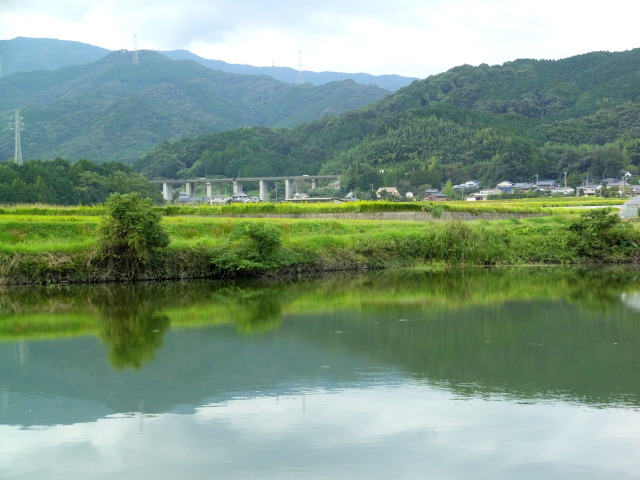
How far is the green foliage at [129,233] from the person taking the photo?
21016 mm

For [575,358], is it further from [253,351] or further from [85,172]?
[85,172]

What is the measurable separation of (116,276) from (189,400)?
1243cm

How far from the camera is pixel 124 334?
14703 millimetres

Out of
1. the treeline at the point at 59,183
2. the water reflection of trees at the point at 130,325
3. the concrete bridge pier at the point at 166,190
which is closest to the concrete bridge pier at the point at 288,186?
the concrete bridge pier at the point at 166,190

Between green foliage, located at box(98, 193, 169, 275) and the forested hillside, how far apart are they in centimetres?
6101

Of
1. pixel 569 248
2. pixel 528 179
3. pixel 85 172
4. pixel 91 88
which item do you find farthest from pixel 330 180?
pixel 91 88

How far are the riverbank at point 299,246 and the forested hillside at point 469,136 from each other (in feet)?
172

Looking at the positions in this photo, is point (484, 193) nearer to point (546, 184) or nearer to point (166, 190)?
point (546, 184)

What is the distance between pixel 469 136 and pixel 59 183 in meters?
58.7

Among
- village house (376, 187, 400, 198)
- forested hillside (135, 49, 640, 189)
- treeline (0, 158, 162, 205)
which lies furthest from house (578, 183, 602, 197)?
treeline (0, 158, 162, 205)

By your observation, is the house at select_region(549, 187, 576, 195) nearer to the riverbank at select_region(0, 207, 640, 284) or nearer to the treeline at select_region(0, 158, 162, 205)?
the treeline at select_region(0, 158, 162, 205)

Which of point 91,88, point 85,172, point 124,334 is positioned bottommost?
point 124,334

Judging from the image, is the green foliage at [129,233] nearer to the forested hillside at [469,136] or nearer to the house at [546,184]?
the house at [546,184]

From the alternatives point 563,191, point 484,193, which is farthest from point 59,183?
point 563,191
